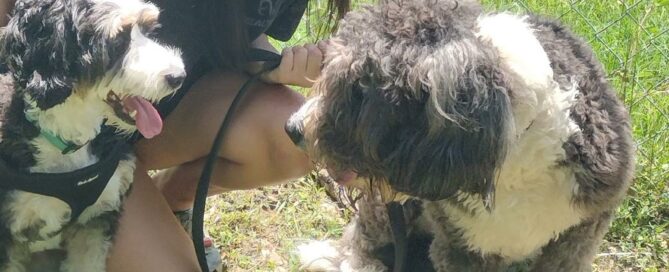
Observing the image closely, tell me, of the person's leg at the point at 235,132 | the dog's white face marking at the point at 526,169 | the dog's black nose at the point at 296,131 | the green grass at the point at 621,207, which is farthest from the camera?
the green grass at the point at 621,207

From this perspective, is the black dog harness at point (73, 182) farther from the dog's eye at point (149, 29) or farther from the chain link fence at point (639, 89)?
the chain link fence at point (639, 89)

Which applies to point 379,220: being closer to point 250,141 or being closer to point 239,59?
point 250,141

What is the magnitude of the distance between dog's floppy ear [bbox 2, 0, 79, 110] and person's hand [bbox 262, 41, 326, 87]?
728mm

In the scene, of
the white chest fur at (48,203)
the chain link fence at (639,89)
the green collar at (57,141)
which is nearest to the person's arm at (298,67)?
the white chest fur at (48,203)

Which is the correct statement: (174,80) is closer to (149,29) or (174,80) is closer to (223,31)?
(149,29)

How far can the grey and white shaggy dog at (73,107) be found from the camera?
6.48 ft

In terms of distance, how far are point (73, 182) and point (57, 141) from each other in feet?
0.38

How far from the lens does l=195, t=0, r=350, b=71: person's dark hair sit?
2553 millimetres

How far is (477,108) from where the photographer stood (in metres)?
1.96

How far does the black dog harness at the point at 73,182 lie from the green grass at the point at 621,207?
857mm

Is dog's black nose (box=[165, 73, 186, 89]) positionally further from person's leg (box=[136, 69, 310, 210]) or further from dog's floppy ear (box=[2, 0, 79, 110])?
person's leg (box=[136, 69, 310, 210])

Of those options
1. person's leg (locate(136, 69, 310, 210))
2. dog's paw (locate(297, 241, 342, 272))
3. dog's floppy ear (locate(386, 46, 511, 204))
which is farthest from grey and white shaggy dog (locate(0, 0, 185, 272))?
dog's paw (locate(297, 241, 342, 272))

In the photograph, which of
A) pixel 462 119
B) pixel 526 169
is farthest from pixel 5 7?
pixel 526 169

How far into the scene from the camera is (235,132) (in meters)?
2.67
